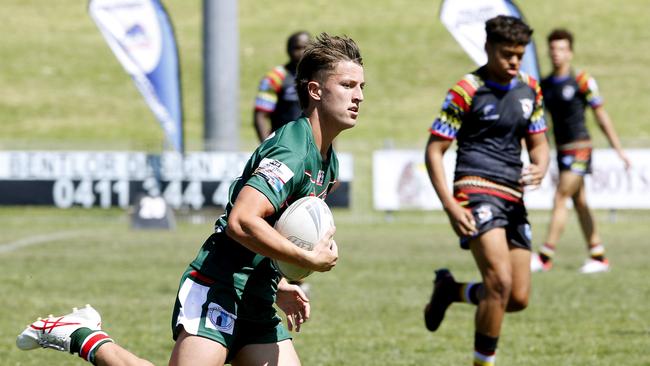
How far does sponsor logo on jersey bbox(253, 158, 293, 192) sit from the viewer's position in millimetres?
4422

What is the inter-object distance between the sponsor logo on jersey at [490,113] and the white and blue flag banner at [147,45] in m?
12.4

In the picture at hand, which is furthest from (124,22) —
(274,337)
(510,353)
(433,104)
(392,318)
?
(433,104)

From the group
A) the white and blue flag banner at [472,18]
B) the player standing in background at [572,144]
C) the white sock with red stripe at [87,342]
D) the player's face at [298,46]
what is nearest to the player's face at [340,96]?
A: the white sock with red stripe at [87,342]

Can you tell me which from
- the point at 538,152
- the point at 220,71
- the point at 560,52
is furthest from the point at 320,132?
the point at 220,71

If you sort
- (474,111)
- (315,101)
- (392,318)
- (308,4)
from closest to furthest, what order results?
(315,101) < (474,111) < (392,318) < (308,4)

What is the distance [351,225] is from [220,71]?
4.81 metres

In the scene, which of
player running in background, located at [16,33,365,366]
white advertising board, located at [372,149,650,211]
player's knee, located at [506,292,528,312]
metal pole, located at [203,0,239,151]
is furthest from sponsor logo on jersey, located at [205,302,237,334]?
metal pole, located at [203,0,239,151]

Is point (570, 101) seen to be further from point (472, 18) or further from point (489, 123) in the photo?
point (489, 123)

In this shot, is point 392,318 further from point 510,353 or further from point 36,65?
point 36,65

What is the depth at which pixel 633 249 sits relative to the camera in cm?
1513

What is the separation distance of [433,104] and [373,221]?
1756 centimetres

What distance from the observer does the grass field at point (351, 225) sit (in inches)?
331

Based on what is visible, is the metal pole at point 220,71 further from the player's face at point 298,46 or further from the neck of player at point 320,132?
the neck of player at point 320,132

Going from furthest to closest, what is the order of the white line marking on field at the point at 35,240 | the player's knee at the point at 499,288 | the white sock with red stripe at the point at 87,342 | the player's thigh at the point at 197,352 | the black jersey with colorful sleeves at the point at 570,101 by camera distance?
the white line marking on field at the point at 35,240
the black jersey with colorful sleeves at the point at 570,101
the player's knee at the point at 499,288
the white sock with red stripe at the point at 87,342
the player's thigh at the point at 197,352
